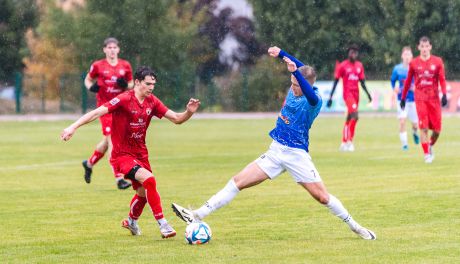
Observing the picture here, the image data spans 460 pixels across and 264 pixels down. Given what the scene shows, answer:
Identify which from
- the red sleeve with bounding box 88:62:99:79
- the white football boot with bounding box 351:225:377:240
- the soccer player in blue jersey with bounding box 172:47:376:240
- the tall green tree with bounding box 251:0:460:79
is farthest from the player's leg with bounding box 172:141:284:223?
the tall green tree with bounding box 251:0:460:79

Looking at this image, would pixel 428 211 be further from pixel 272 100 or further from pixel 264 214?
pixel 272 100

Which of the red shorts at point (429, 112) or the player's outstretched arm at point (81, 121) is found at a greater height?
the player's outstretched arm at point (81, 121)

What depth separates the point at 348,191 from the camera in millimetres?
16766

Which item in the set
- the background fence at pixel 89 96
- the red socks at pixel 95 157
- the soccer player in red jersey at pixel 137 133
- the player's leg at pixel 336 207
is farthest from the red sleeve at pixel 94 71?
the background fence at pixel 89 96

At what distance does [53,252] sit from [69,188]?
7.29 m

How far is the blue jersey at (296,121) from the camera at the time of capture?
1161 cm

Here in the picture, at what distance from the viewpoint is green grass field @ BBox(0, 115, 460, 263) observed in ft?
35.2

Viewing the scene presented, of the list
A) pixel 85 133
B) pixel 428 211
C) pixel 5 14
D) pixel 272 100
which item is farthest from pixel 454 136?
pixel 5 14

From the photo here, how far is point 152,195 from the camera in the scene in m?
11.8

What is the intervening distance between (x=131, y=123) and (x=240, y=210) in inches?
122

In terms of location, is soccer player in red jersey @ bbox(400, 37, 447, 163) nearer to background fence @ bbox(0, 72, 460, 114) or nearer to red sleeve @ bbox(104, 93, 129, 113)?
red sleeve @ bbox(104, 93, 129, 113)

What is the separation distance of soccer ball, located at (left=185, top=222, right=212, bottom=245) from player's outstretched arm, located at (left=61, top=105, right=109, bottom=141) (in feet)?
5.16

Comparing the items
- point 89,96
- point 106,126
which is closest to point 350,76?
point 106,126

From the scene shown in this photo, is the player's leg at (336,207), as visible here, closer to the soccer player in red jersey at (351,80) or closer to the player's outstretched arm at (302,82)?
the player's outstretched arm at (302,82)
